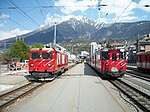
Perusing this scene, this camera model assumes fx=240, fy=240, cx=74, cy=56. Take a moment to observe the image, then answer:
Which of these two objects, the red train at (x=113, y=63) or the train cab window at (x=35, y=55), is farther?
the red train at (x=113, y=63)

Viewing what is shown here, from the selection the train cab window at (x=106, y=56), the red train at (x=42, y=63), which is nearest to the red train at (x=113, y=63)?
the train cab window at (x=106, y=56)

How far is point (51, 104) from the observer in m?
9.98

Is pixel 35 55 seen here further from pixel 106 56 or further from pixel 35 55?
pixel 106 56

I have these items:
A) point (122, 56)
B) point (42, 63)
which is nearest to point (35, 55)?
point (42, 63)

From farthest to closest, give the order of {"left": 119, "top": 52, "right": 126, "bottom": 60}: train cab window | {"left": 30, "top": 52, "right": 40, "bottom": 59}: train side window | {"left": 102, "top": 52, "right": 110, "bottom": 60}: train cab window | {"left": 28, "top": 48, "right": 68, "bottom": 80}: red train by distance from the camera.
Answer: {"left": 102, "top": 52, "right": 110, "bottom": 60}: train cab window, {"left": 119, "top": 52, "right": 126, "bottom": 60}: train cab window, {"left": 30, "top": 52, "right": 40, "bottom": 59}: train side window, {"left": 28, "top": 48, "right": 68, "bottom": 80}: red train

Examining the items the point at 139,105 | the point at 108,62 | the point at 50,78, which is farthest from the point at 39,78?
the point at 139,105

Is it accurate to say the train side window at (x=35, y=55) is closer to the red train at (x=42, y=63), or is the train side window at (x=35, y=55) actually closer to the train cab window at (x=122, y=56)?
the red train at (x=42, y=63)

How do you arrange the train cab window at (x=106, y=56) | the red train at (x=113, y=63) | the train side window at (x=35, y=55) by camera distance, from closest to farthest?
the train side window at (x=35, y=55), the red train at (x=113, y=63), the train cab window at (x=106, y=56)

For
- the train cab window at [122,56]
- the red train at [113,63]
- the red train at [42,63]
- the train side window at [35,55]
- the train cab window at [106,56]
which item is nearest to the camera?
the red train at [42,63]

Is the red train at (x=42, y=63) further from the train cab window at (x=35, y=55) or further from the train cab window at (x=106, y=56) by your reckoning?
the train cab window at (x=106, y=56)

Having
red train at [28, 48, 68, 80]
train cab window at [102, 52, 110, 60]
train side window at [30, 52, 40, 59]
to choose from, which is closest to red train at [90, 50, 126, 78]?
train cab window at [102, 52, 110, 60]

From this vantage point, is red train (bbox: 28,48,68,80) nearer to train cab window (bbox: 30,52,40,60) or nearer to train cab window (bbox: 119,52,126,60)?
train cab window (bbox: 30,52,40,60)

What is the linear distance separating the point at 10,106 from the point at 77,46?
12781 centimetres

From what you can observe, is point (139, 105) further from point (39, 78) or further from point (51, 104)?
point (39, 78)
